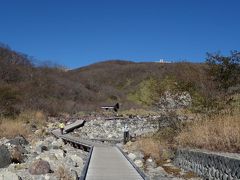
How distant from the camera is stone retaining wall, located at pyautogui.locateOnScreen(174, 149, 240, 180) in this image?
1116cm

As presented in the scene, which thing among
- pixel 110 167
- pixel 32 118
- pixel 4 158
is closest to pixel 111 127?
pixel 32 118

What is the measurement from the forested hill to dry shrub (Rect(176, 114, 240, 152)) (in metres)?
5.10

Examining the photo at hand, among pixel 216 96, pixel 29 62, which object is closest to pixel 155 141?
pixel 216 96

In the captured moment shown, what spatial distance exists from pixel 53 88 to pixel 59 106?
20016 mm

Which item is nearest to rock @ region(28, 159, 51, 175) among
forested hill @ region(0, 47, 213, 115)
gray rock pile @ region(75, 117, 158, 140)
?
forested hill @ region(0, 47, 213, 115)

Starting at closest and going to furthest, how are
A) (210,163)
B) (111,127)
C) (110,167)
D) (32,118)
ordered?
(210,163) < (110,167) < (32,118) < (111,127)

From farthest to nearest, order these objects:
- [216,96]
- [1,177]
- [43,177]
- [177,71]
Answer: [177,71] → [216,96] → [43,177] → [1,177]

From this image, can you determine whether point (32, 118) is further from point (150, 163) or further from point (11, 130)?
point (150, 163)

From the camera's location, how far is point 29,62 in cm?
11831

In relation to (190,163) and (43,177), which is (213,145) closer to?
(190,163)

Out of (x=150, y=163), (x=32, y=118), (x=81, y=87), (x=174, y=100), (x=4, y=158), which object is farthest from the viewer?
(x=81, y=87)

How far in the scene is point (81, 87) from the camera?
107 metres

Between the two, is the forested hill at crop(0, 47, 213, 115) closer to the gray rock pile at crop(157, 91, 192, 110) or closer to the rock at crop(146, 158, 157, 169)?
the gray rock pile at crop(157, 91, 192, 110)

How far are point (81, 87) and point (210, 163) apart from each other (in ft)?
310
